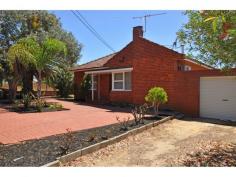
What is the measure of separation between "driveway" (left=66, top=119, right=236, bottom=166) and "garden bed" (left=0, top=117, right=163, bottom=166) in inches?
21.5

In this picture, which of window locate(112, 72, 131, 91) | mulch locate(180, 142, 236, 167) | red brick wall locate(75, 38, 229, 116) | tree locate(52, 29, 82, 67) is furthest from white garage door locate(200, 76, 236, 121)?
tree locate(52, 29, 82, 67)

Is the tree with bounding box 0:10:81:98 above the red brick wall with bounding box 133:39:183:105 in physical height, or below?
above

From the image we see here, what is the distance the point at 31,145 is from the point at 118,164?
2.78m

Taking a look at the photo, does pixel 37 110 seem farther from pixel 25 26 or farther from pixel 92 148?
pixel 25 26

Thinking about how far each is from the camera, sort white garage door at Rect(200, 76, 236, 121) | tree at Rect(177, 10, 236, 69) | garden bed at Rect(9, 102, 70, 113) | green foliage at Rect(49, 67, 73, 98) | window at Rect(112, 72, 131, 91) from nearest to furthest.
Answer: tree at Rect(177, 10, 236, 69)
white garage door at Rect(200, 76, 236, 121)
garden bed at Rect(9, 102, 70, 113)
window at Rect(112, 72, 131, 91)
green foliage at Rect(49, 67, 73, 98)

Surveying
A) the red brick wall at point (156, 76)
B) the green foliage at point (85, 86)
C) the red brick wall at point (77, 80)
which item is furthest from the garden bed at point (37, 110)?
the red brick wall at point (77, 80)

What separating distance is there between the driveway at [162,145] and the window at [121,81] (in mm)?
8401

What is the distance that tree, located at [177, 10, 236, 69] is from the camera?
665cm

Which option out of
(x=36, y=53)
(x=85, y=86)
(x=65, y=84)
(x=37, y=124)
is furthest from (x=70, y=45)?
(x=37, y=124)

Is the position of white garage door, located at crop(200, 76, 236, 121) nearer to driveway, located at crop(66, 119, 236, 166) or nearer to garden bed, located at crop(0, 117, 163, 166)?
driveway, located at crop(66, 119, 236, 166)

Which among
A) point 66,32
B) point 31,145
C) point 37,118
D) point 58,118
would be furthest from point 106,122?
point 66,32

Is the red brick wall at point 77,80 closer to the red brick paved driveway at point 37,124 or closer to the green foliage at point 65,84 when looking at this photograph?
the green foliage at point 65,84
